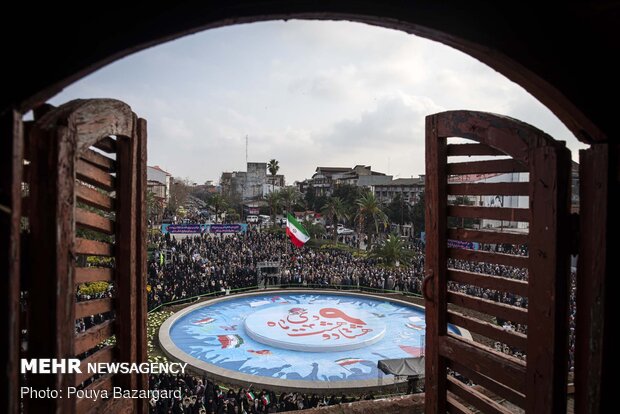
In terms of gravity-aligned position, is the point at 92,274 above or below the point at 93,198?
Result: below

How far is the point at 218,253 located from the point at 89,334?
30.8m

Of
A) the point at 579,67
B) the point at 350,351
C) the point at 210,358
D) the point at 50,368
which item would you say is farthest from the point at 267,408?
the point at 579,67

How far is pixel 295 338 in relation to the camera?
64.7 ft

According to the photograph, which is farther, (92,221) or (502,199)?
(502,199)

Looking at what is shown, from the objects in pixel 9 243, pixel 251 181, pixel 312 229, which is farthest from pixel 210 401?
pixel 251 181

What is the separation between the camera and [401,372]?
12.0 metres

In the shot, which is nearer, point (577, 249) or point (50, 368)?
point (50, 368)

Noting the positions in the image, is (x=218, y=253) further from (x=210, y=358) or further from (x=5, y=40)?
(x=5, y=40)

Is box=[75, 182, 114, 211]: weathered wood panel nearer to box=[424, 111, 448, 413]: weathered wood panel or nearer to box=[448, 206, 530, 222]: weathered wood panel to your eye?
box=[424, 111, 448, 413]: weathered wood panel

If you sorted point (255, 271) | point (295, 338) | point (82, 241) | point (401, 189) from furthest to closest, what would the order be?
1. point (401, 189)
2. point (255, 271)
3. point (295, 338)
4. point (82, 241)

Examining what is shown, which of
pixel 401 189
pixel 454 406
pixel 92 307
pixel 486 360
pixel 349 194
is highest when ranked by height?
pixel 401 189

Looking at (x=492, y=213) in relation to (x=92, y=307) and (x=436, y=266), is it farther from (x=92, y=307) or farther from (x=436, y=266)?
(x=92, y=307)

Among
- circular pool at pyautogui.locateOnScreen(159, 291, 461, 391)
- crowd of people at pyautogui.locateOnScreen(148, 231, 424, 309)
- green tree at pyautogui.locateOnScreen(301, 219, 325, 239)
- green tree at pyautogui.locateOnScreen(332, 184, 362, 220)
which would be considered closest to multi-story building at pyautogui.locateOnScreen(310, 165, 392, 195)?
green tree at pyautogui.locateOnScreen(332, 184, 362, 220)

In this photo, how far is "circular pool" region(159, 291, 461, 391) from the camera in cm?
1571
